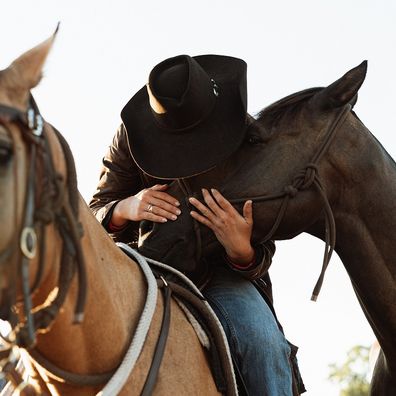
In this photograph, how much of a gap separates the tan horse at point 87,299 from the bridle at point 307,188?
3.46 ft

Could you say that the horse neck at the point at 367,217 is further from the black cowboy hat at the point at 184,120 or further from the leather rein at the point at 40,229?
the leather rein at the point at 40,229

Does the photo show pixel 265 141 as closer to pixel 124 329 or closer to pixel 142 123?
pixel 142 123

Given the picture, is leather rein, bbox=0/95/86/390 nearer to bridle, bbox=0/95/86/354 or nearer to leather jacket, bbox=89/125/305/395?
bridle, bbox=0/95/86/354

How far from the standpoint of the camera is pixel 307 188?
547cm

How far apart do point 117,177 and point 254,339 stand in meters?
1.42

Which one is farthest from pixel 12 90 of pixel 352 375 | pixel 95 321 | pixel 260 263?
pixel 352 375

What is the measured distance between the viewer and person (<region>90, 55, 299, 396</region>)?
16.6 feet

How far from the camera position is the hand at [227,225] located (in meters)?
5.17

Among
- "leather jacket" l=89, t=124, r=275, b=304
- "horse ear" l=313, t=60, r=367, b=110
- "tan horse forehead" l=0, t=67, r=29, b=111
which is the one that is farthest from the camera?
"horse ear" l=313, t=60, r=367, b=110

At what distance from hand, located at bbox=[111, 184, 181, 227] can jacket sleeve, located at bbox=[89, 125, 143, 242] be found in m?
0.23

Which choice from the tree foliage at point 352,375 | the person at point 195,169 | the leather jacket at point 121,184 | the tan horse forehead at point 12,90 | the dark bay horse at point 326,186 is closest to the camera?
the tan horse forehead at point 12,90

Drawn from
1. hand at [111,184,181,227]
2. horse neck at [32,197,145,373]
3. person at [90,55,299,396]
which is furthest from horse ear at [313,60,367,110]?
horse neck at [32,197,145,373]

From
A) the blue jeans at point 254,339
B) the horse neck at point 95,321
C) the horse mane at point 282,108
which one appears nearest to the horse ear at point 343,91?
the horse mane at point 282,108

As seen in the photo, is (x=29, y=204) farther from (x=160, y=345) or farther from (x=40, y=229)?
(x=160, y=345)
